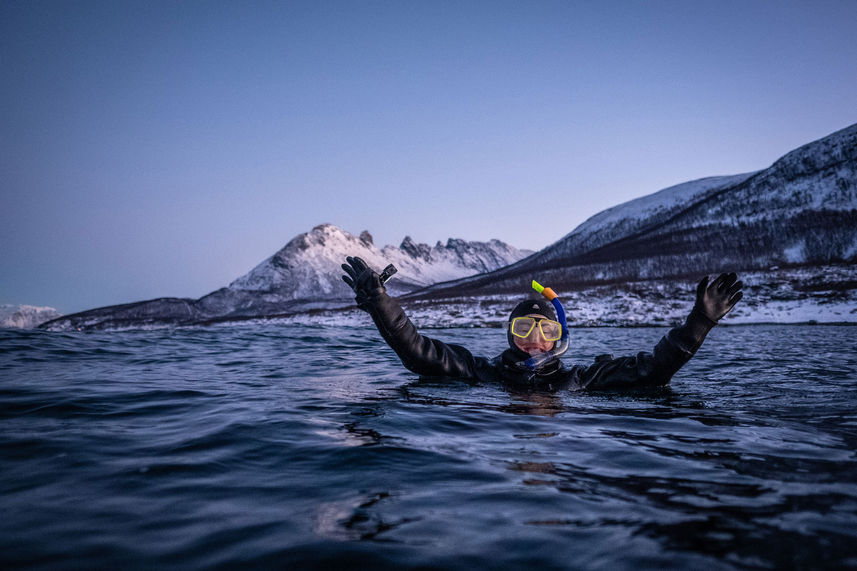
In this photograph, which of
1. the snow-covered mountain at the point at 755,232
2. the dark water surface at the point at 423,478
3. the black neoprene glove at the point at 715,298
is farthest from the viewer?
the snow-covered mountain at the point at 755,232

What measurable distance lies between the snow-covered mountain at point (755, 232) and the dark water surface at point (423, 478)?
62370 millimetres

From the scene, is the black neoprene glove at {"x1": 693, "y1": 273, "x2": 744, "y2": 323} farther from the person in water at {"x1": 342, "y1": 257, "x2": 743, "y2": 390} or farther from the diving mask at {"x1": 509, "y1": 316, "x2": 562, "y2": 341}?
the diving mask at {"x1": 509, "y1": 316, "x2": 562, "y2": 341}

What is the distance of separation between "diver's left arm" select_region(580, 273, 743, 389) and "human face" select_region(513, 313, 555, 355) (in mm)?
976

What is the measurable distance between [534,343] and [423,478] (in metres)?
4.02

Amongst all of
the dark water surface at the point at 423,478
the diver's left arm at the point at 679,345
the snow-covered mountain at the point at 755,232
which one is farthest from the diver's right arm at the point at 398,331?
the snow-covered mountain at the point at 755,232

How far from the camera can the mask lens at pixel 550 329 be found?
22.9 feet

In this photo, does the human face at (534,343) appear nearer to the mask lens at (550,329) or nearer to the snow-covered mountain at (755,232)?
the mask lens at (550,329)

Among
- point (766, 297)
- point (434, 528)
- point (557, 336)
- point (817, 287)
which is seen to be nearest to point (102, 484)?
point (434, 528)

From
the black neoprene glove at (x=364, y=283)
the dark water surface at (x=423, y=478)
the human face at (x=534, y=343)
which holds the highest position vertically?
the black neoprene glove at (x=364, y=283)

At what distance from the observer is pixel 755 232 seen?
8631 centimetres

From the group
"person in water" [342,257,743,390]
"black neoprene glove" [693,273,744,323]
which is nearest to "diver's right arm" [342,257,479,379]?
"person in water" [342,257,743,390]

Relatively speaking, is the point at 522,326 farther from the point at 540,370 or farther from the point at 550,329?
the point at 540,370

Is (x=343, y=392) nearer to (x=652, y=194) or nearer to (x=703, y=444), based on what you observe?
(x=703, y=444)

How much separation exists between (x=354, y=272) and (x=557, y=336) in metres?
3.19
